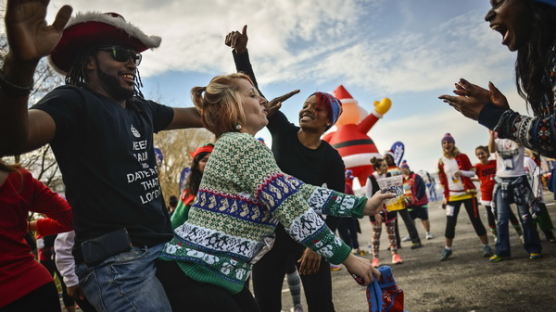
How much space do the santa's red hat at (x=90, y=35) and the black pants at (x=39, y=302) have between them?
1.22 m

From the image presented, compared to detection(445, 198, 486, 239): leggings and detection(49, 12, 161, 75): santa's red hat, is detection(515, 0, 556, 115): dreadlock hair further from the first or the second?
detection(445, 198, 486, 239): leggings

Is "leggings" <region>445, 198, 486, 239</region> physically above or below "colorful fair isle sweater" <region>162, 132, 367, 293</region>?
below

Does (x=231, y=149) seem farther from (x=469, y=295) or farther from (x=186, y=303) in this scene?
(x=469, y=295)

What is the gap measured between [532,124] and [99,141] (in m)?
1.94

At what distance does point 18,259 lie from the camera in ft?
6.65

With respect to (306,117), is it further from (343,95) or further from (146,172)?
(343,95)

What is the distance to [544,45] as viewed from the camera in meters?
1.78

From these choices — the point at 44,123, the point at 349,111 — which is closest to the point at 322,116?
the point at 44,123

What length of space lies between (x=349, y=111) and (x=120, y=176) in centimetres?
1155

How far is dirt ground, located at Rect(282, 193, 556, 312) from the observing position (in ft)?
13.0

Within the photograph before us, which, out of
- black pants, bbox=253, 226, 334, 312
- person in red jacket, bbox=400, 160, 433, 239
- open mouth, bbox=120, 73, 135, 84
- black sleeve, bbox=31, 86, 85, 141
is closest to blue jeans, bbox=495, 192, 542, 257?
person in red jacket, bbox=400, 160, 433, 239

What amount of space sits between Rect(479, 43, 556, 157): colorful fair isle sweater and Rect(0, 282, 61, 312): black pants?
8.41 ft

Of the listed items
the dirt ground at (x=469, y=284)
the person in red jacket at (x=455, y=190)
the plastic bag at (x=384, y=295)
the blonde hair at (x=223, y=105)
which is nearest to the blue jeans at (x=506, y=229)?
the dirt ground at (x=469, y=284)

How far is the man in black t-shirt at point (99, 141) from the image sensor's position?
1111mm
